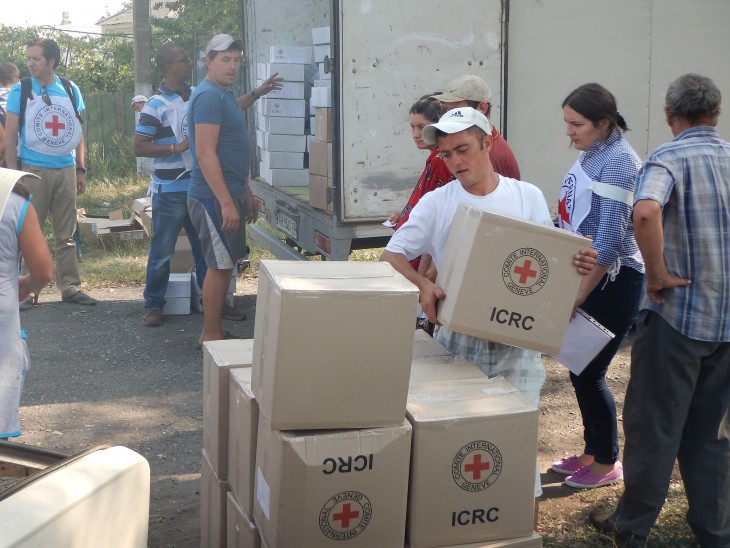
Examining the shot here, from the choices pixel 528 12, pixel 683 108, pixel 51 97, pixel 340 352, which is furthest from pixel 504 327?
pixel 51 97

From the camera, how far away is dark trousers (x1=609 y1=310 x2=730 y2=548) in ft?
10.5

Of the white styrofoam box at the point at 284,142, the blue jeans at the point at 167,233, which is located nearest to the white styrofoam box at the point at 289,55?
the white styrofoam box at the point at 284,142

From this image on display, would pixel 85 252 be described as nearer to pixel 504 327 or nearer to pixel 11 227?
pixel 11 227

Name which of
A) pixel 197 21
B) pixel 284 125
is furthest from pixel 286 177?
pixel 197 21

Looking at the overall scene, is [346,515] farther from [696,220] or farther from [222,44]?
[222,44]

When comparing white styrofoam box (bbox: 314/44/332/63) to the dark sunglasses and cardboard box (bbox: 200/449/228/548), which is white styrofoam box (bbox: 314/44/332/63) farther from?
cardboard box (bbox: 200/449/228/548)

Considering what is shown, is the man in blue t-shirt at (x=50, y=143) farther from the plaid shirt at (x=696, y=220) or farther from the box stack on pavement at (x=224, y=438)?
the plaid shirt at (x=696, y=220)

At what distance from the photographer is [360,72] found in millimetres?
5004

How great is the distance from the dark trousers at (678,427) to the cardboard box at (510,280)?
1.93ft

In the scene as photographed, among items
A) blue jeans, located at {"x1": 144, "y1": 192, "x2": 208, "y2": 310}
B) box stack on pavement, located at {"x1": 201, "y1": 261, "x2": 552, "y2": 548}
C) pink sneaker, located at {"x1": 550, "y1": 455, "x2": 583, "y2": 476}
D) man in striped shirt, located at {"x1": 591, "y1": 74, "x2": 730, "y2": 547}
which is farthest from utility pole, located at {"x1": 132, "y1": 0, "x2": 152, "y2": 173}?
box stack on pavement, located at {"x1": 201, "y1": 261, "x2": 552, "y2": 548}

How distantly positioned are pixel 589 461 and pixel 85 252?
6534mm

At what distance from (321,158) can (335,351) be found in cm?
346

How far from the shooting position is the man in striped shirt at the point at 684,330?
10.2 feet

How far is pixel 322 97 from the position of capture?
18.9 ft
